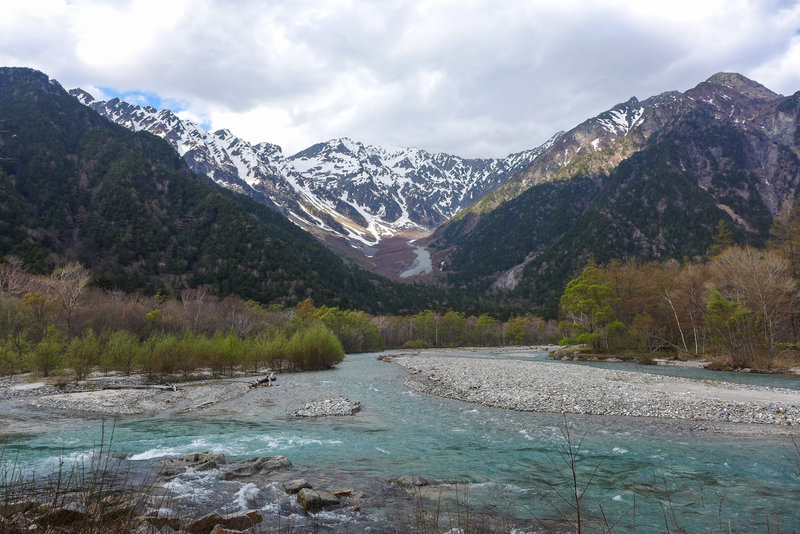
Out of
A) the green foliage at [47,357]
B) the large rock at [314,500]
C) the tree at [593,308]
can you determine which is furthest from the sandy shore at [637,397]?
the green foliage at [47,357]

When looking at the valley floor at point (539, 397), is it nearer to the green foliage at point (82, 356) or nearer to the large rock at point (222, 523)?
the green foliage at point (82, 356)

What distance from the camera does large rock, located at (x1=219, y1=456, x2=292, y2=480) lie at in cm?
1173

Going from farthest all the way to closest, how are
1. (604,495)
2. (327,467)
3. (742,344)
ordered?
(742,344)
(327,467)
(604,495)

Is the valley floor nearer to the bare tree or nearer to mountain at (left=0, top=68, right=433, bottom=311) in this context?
the bare tree

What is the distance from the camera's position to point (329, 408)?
75.4 ft

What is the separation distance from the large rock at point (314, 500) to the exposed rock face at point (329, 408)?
40.2 feet

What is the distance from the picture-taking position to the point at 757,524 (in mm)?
8586

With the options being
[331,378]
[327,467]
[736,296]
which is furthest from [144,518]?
[736,296]

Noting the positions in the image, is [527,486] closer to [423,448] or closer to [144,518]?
[423,448]

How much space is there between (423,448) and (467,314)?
6158 inches

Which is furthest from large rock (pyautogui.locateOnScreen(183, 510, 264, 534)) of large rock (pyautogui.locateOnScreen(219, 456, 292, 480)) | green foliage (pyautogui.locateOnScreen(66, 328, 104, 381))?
green foliage (pyautogui.locateOnScreen(66, 328, 104, 381))

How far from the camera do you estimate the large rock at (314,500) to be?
9375 mm

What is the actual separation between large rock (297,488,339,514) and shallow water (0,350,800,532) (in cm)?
45

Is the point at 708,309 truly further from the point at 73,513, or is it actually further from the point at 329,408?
the point at 73,513
